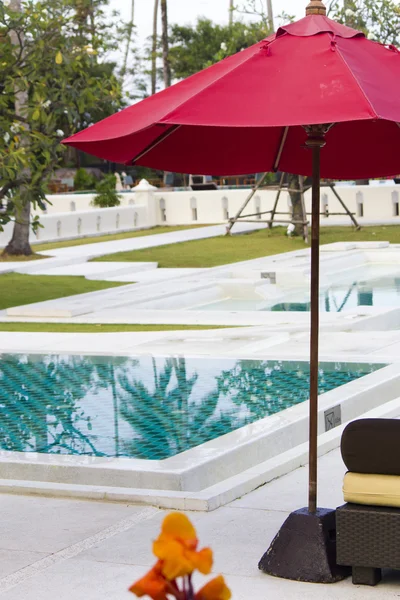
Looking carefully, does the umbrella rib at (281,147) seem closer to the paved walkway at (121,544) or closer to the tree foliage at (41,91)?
the paved walkway at (121,544)

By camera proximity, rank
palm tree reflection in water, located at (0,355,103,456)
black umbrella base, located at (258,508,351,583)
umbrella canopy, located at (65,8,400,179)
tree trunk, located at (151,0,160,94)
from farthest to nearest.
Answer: tree trunk, located at (151,0,160,94) < palm tree reflection in water, located at (0,355,103,456) < black umbrella base, located at (258,508,351,583) < umbrella canopy, located at (65,8,400,179)

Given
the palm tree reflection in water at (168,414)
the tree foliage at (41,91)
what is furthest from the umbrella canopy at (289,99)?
the tree foliage at (41,91)

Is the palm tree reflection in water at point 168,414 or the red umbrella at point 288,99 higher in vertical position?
the red umbrella at point 288,99

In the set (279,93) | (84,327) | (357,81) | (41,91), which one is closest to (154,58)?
(41,91)

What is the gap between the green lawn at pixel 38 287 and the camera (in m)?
16.4

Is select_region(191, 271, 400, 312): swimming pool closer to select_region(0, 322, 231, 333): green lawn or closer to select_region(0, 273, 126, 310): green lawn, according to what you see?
select_region(0, 273, 126, 310): green lawn

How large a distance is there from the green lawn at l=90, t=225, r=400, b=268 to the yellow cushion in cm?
1643

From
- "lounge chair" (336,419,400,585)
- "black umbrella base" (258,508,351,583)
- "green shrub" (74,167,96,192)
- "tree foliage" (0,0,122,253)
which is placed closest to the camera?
"lounge chair" (336,419,400,585)

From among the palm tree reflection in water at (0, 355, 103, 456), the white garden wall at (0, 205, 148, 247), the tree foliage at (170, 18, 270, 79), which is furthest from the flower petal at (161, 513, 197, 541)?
the tree foliage at (170, 18, 270, 79)

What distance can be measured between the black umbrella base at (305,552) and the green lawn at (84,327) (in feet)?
26.6

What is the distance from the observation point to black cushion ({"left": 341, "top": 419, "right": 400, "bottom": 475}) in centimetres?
442

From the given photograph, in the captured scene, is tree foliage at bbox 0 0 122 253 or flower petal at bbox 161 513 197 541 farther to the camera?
tree foliage at bbox 0 0 122 253

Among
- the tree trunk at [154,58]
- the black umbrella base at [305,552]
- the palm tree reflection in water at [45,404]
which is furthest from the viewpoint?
the tree trunk at [154,58]

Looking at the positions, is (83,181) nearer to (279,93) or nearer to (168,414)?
(168,414)
